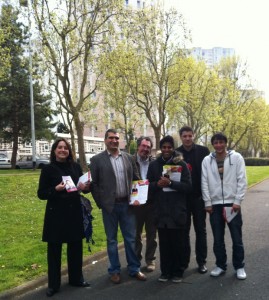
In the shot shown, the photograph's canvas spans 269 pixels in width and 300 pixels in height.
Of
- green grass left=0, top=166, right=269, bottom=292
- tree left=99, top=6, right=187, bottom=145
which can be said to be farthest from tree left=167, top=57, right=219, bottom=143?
green grass left=0, top=166, right=269, bottom=292

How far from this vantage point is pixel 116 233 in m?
5.79

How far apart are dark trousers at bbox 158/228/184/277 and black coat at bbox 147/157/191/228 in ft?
0.49

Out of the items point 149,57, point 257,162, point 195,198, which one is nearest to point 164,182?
point 195,198

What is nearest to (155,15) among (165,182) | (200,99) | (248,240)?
(200,99)

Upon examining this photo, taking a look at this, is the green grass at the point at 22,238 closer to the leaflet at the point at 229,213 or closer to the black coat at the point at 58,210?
the black coat at the point at 58,210

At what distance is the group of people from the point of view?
530cm

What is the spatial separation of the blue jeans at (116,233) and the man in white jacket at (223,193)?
117 cm

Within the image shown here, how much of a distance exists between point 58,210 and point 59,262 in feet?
2.47

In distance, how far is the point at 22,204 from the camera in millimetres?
12789

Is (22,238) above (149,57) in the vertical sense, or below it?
below

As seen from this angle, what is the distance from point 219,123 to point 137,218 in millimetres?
29289

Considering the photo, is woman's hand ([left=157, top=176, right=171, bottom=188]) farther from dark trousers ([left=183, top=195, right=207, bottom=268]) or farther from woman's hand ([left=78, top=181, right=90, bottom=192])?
woman's hand ([left=78, top=181, right=90, bottom=192])

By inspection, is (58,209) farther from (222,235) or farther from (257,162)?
(257,162)

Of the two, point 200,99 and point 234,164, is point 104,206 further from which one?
point 200,99
